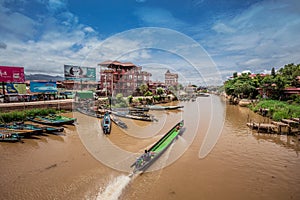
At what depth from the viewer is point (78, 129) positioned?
12625mm

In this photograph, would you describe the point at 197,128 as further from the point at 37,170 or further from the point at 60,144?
the point at 37,170

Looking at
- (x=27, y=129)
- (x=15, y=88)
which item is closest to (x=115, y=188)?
(x=27, y=129)

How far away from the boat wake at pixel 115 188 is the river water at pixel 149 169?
1.3 inches

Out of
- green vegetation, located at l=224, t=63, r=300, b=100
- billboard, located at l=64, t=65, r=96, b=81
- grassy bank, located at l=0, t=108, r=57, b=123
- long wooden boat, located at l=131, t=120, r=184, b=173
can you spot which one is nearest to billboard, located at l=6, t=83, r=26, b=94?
grassy bank, located at l=0, t=108, r=57, b=123

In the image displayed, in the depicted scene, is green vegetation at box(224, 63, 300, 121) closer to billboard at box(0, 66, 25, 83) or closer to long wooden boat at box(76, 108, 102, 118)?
long wooden boat at box(76, 108, 102, 118)

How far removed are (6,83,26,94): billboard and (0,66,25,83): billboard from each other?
31.1 inches

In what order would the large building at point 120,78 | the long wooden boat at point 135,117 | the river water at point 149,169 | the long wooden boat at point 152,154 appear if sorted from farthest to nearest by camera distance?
the large building at point 120,78
the long wooden boat at point 135,117
the long wooden boat at point 152,154
the river water at point 149,169

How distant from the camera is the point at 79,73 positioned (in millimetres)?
27781

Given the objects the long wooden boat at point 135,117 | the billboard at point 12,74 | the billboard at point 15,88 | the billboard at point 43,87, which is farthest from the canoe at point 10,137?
the billboard at point 43,87

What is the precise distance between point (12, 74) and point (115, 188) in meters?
21.5

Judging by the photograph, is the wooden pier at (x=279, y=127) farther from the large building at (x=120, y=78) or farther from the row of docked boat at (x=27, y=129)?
the large building at (x=120, y=78)

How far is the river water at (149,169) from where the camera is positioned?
5457 mm

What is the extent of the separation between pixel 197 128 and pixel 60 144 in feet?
34.6

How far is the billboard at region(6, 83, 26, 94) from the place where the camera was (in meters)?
19.9
